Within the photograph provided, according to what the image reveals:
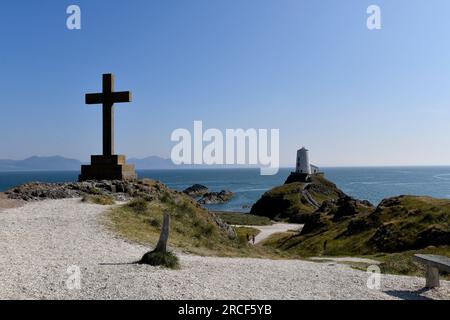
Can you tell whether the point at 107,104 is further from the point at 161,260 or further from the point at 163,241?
the point at 161,260

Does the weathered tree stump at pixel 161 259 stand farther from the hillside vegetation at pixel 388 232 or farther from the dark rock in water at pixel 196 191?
the dark rock in water at pixel 196 191

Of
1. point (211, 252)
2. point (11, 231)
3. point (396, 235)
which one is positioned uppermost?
point (11, 231)

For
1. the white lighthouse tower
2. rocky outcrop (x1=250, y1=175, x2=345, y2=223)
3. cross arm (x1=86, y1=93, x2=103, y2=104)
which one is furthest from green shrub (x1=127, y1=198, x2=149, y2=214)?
the white lighthouse tower

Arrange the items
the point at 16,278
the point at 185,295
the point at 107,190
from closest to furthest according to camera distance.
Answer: the point at 185,295 < the point at 16,278 < the point at 107,190

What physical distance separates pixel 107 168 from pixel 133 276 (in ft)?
57.6

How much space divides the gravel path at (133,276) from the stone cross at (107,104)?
10741mm

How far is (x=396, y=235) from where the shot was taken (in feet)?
132

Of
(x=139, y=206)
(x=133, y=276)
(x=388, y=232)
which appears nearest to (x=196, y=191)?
(x=388, y=232)

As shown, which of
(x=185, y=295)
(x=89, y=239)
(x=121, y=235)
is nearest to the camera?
(x=185, y=295)

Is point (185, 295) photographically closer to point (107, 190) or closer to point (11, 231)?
point (11, 231)

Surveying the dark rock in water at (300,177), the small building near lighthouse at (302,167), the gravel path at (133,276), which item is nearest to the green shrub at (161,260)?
the gravel path at (133,276)

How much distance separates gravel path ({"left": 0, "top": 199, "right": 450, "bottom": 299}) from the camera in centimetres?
998

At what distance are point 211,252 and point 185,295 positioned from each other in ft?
25.0
